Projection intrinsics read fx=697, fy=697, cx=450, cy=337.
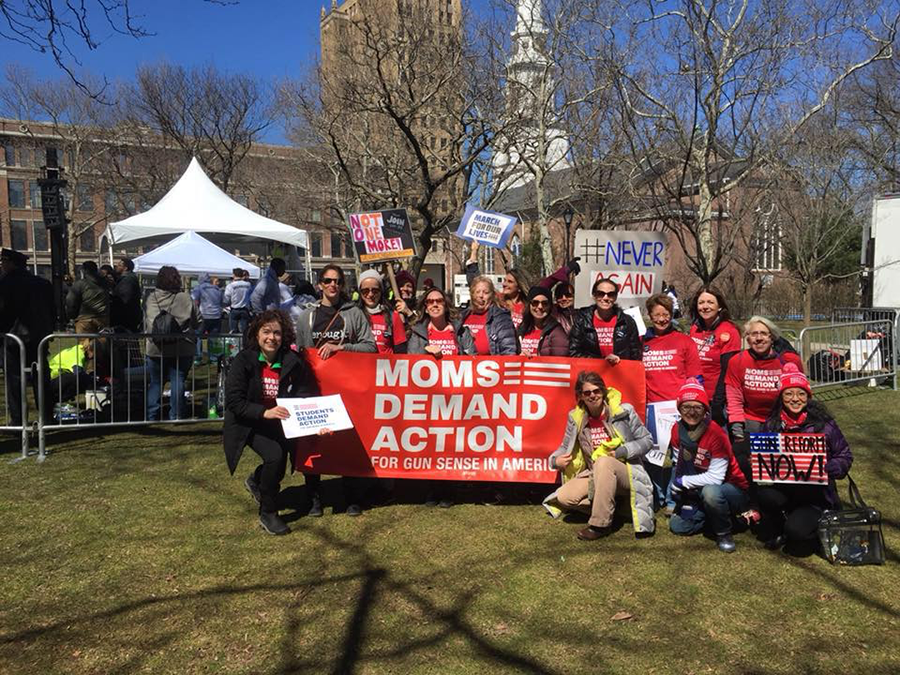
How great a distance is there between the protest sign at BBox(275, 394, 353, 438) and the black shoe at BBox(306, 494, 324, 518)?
2.58ft

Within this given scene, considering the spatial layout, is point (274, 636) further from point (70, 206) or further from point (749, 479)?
point (70, 206)

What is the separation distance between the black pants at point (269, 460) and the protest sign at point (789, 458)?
3.27 m

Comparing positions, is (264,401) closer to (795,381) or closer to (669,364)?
(669,364)

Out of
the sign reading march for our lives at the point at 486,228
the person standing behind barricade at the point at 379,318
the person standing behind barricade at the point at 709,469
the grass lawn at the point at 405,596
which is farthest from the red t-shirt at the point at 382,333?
the sign reading march for our lives at the point at 486,228

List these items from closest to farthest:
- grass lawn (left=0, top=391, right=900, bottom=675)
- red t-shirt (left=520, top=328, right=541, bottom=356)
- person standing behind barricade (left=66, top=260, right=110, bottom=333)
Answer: grass lawn (left=0, top=391, right=900, bottom=675) → red t-shirt (left=520, top=328, right=541, bottom=356) → person standing behind barricade (left=66, top=260, right=110, bottom=333)

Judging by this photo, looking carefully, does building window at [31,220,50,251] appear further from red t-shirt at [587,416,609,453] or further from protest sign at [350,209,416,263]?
red t-shirt at [587,416,609,453]

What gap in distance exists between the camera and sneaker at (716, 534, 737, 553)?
4.75 m

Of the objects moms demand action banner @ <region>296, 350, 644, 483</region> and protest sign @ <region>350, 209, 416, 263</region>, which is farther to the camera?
protest sign @ <region>350, 209, 416, 263</region>

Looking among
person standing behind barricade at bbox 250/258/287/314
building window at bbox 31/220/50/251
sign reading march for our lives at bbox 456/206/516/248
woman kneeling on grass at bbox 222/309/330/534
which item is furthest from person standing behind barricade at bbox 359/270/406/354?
building window at bbox 31/220/50/251

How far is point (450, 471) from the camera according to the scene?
5.74m

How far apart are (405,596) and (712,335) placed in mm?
3585

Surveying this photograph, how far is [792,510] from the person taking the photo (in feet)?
15.5

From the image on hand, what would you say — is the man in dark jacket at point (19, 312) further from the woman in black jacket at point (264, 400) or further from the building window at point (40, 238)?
the building window at point (40, 238)

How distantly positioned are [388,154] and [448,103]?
478cm
